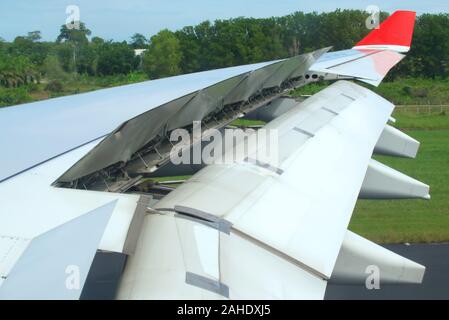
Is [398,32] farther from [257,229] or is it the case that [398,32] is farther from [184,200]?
[257,229]

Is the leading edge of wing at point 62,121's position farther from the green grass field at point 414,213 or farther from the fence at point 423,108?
the fence at point 423,108

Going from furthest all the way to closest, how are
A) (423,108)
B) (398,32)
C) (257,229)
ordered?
(423,108) → (398,32) → (257,229)

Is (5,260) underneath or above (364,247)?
above

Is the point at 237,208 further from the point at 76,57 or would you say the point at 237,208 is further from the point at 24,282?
the point at 76,57

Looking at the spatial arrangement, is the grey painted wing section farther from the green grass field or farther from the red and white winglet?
the green grass field

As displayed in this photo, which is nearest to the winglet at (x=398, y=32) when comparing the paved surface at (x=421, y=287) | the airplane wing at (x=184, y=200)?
the paved surface at (x=421, y=287)

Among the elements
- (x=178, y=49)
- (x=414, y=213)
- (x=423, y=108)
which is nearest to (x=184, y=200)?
(x=414, y=213)

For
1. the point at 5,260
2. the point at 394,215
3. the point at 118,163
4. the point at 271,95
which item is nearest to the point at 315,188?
the point at 118,163
